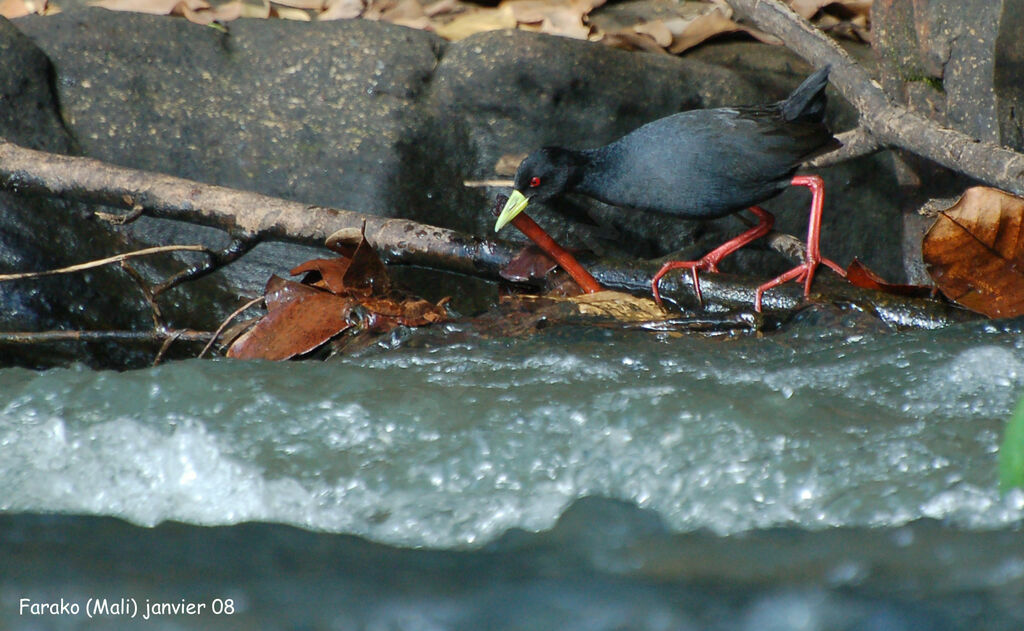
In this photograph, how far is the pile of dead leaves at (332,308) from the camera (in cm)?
253

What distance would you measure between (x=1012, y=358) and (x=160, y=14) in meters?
3.65

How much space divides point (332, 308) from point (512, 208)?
856mm

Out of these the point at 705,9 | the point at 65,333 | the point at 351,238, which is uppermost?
the point at 705,9

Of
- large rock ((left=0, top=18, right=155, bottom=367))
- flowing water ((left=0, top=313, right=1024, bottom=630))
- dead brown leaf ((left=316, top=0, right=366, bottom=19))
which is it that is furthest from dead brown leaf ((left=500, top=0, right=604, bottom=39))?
flowing water ((left=0, top=313, right=1024, bottom=630))

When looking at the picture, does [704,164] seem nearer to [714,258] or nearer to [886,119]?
[714,258]

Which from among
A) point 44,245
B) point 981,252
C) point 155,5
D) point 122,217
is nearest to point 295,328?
point 122,217

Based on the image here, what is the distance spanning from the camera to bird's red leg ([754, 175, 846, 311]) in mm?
2764

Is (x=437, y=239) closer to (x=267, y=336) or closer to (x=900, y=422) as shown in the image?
(x=267, y=336)

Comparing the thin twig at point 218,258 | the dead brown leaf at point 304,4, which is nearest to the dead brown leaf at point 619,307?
the thin twig at point 218,258

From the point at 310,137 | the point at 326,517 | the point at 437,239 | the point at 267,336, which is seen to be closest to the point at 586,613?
the point at 326,517

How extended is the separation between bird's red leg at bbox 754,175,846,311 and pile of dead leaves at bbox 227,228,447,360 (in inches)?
38.1

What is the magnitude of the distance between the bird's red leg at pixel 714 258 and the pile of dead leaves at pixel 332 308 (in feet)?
2.25

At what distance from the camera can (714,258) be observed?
123 inches

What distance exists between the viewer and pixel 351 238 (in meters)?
2.76
